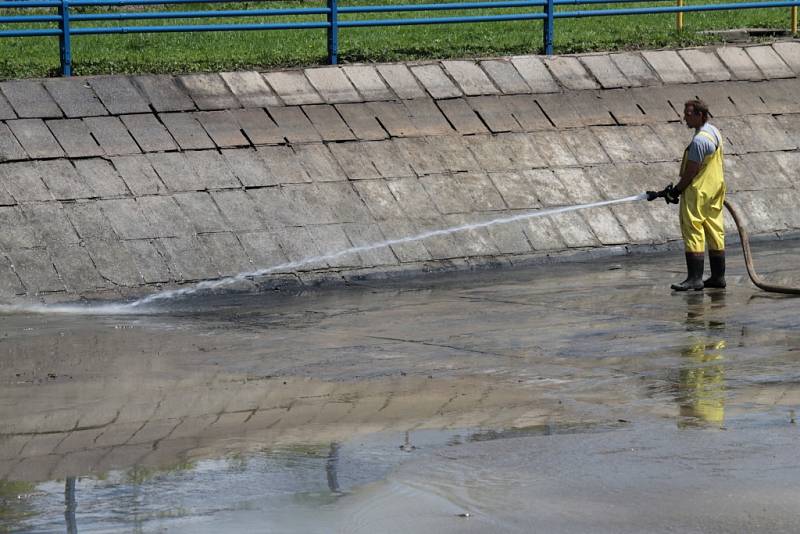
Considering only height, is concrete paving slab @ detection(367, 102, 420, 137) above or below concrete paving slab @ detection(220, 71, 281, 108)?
below

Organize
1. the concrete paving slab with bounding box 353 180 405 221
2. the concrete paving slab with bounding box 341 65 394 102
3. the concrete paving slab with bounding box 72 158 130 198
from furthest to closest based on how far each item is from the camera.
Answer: the concrete paving slab with bounding box 341 65 394 102 → the concrete paving slab with bounding box 353 180 405 221 → the concrete paving slab with bounding box 72 158 130 198

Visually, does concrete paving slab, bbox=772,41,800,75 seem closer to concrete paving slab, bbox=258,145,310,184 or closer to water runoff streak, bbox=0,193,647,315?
water runoff streak, bbox=0,193,647,315

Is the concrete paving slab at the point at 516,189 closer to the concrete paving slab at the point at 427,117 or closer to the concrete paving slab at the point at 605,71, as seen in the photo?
the concrete paving slab at the point at 427,117

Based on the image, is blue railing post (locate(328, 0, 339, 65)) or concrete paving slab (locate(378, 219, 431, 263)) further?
blue railing post (locate(328, 0, 339, 65))

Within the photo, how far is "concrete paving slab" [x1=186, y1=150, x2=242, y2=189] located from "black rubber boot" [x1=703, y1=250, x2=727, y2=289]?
14.5 feet

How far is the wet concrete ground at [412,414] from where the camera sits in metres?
6.10

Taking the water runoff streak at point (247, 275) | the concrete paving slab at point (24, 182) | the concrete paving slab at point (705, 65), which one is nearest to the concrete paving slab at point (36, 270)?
the water runoff streak at point (247, 275)

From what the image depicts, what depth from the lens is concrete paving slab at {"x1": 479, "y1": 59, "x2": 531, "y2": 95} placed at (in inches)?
647

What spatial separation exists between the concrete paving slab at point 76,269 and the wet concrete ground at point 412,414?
0.87m

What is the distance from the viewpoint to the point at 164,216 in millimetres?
13555

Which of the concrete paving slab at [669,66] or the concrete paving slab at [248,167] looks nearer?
the concrete paving slab at [248,167]

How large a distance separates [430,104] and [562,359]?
22.2 feet

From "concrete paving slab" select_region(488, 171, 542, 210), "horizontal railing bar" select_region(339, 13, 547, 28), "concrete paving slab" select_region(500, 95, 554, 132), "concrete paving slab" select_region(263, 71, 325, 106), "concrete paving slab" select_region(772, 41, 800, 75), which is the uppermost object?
"horizontal railing bar" select_region(339, 13, 547, 28)

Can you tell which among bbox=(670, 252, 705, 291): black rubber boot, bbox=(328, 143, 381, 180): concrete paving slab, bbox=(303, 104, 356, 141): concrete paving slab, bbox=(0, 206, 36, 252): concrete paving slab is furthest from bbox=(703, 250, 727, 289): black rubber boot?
bbox=(0, 206, 36, 252): concrete paving slab
